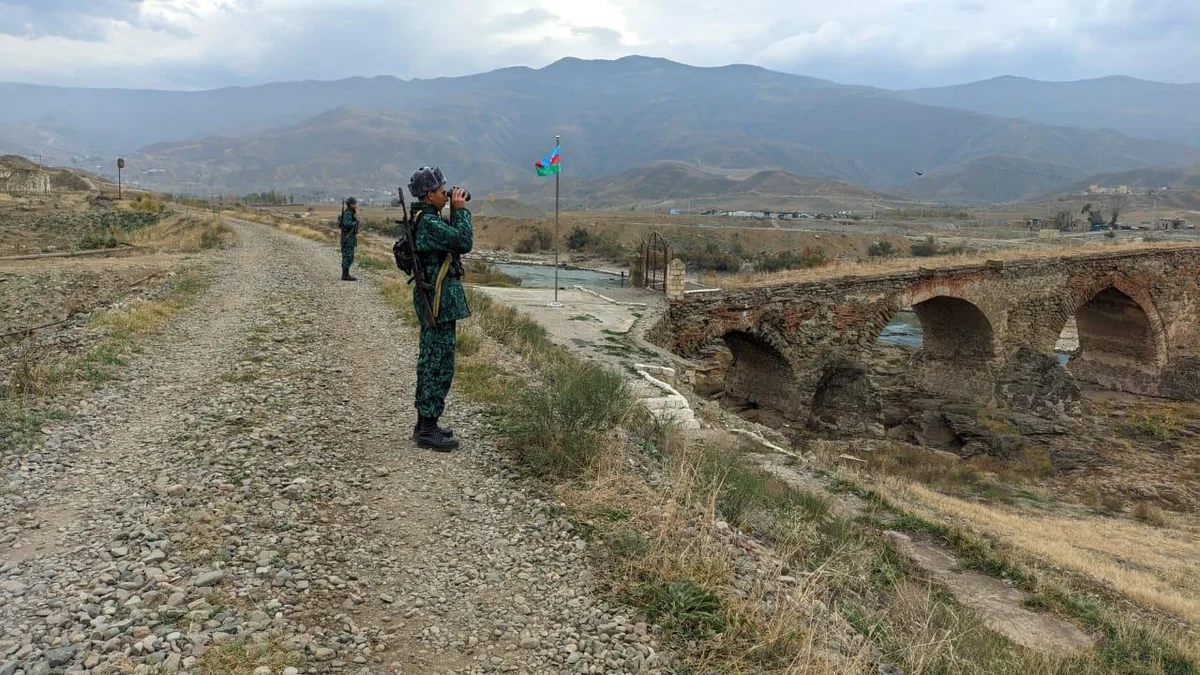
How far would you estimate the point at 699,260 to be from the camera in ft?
152

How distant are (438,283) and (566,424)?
1.44m

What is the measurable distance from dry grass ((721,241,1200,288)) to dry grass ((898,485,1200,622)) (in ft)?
28.8

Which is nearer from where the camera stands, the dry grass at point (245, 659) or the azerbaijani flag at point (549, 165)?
the dry grass at point (245, 659)

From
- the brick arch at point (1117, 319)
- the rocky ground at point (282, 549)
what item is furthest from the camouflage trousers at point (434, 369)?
the brick arch at point (1117, 319)

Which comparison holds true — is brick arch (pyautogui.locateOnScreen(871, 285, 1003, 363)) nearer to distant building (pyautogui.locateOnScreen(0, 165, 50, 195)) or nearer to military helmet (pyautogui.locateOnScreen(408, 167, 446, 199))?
military helmet (pyautogui.locateOnScreen(408, 167, 446, 199))

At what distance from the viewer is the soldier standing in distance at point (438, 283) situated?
5617 mm

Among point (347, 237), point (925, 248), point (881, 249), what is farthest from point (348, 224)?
point (881, 249)

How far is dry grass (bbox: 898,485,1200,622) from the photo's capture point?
28.6 feet

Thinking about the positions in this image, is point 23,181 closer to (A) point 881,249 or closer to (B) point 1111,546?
(B) point 1111,546

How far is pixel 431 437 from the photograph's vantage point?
574 cm

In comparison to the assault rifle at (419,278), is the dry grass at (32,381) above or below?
A: below

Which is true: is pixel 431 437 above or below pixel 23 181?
below

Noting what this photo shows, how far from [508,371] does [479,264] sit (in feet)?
84.0

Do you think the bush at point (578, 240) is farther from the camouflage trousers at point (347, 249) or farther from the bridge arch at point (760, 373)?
the camouflage trousers at point (347, 249)
